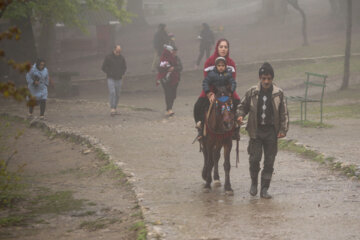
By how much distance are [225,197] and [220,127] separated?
0.93 meters

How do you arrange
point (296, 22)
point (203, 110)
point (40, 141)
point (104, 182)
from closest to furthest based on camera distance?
point (203, 110) < point (104, 182) < point (40, 141) < point (296, 22)

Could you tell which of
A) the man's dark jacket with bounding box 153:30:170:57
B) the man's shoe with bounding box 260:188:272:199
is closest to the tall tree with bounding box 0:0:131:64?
the man's dark jacket with bounding box 153:30:170:57

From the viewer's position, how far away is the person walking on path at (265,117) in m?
8.16

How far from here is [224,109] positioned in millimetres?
8445

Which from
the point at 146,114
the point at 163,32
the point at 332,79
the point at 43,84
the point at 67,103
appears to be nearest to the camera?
the point at 43,84

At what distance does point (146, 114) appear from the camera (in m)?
18.5

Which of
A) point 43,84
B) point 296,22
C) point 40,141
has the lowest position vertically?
point 40,141

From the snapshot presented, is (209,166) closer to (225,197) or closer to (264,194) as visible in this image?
(225,197)

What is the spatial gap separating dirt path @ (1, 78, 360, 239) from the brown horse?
0.40m

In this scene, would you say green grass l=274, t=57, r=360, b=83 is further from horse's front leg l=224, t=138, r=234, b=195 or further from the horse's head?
the horse's head

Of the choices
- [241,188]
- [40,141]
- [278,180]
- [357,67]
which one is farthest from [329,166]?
[357,67]

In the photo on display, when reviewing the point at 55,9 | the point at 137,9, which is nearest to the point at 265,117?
the point at 55,9

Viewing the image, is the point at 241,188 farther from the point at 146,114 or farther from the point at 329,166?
the point at 146,114

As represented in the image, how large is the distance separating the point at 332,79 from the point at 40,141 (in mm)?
12812
